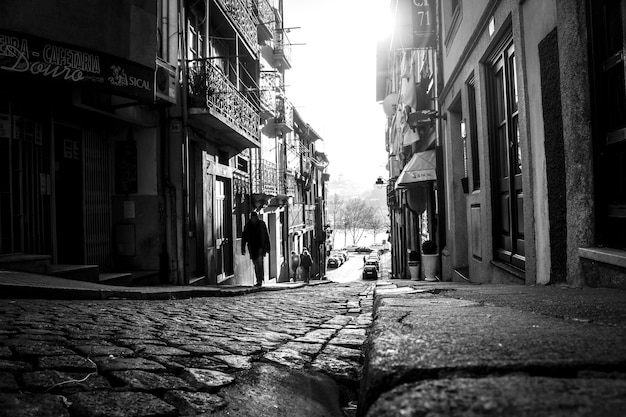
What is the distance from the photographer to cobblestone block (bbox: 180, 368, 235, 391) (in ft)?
8.04

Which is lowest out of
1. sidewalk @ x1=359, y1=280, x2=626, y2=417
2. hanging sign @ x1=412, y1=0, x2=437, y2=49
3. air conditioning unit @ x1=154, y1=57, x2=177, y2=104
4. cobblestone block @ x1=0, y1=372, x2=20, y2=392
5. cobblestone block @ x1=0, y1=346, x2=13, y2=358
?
cobblestone block @ x1=0, y1=372, x2=20, y2=392

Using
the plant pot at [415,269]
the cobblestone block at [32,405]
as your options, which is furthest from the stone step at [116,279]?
the plant pot at [415,269]

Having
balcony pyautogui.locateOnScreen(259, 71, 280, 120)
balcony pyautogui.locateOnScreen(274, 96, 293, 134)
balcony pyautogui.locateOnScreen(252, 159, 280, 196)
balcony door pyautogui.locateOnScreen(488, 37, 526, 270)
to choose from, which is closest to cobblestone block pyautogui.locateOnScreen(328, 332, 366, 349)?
balcony door pyautogui.locateOnScreen(488, 37, 526, 270)

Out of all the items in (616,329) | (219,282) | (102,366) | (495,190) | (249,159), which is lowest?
(219,282)

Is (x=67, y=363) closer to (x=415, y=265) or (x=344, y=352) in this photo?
(x=344, y=352)

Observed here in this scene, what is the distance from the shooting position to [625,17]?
→ 3498 millimetres

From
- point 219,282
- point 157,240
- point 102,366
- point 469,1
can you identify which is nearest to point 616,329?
point 102,366

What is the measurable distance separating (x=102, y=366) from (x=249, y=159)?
1653 centimetres

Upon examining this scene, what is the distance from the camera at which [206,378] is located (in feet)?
8.41

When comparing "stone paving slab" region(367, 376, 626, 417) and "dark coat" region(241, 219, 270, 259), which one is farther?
"dark coat" region(241, 219, 270, 259)

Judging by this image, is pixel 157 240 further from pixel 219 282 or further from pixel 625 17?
pixel 625 17

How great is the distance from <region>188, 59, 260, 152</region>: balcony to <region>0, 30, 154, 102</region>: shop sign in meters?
2.14

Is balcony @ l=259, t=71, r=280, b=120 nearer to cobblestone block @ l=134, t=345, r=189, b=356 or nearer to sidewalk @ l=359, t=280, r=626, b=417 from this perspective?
cobblestone block @ l=134, t=345, r=189, b=356

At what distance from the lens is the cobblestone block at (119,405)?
203cm
